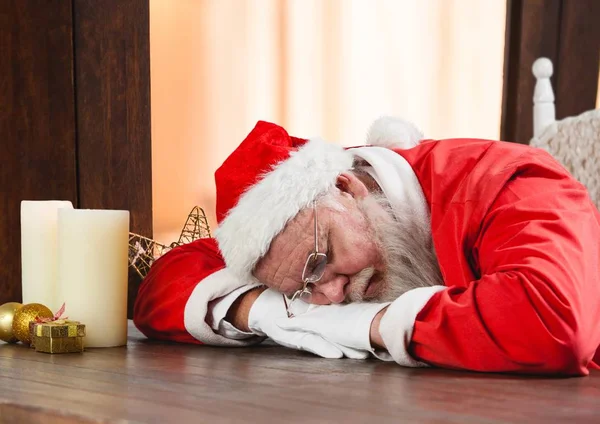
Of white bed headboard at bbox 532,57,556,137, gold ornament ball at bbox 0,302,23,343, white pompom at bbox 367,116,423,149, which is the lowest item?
gold ornament ball at bbox 0,302,23,343

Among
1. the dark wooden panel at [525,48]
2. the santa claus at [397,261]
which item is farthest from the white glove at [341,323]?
the dark wooden panel at [525,48]

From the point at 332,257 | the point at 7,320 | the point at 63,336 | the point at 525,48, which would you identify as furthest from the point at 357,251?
the point at 525,48

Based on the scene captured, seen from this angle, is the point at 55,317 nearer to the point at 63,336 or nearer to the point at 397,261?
the point at 63,336

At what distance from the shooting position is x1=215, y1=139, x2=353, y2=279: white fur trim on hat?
1352 millimetres

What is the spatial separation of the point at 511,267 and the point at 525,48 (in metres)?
2.20

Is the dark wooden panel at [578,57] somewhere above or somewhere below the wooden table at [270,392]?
above

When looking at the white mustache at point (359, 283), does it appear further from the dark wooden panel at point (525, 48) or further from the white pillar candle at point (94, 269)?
the dark wooden panel at point (525, 48)

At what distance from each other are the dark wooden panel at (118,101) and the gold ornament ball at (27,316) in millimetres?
768

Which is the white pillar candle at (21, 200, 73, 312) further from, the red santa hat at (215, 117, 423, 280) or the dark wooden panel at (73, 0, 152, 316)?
the dark wooden panel at (73, 0, 152, 316)

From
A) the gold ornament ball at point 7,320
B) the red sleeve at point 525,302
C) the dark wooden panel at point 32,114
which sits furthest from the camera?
the dark wooden panel at point 32,114

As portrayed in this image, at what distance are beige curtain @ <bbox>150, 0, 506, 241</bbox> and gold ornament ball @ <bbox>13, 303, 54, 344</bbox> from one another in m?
0.85

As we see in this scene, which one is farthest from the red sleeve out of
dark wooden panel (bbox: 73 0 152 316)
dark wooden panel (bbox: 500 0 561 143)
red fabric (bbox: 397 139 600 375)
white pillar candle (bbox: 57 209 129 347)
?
dark wooden panel (bbox: 500 0 561 143)

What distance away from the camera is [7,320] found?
1473 millimetres

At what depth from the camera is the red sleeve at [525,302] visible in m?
1.07
